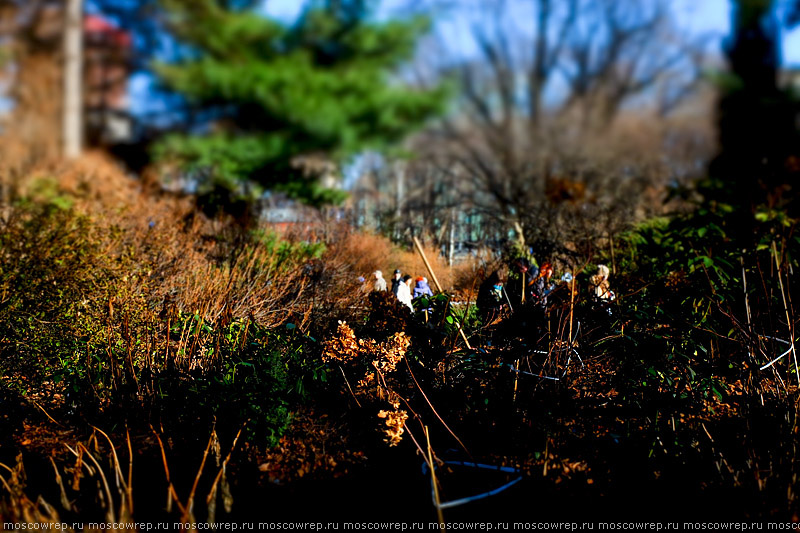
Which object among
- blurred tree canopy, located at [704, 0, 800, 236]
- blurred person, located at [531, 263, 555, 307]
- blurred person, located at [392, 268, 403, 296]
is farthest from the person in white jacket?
blurred tree canopy, located at [704, 0, 800, 236]

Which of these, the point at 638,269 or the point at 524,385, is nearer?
the point at 524,385

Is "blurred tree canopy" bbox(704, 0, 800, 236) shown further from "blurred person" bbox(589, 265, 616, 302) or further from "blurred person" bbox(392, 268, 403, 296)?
"blurred person" bbox(392, 268, 403, 296)

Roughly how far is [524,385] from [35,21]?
5.92m

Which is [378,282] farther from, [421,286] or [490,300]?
[490,300]

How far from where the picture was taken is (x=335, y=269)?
217 inches

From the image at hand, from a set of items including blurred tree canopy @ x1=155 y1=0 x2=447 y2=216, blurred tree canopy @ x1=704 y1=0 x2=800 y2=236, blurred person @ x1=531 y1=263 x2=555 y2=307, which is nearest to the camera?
blurred person @ x1=531 y1=263 x2=555 y2=307

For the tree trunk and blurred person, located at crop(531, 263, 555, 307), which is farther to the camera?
the tree trunk

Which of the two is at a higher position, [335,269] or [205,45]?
[205,45]

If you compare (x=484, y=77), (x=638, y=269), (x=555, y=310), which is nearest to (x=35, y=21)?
(x=484, y=77)

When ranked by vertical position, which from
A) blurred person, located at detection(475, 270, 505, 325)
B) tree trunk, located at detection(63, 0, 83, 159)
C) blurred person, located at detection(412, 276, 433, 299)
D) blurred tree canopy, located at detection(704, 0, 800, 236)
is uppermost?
tree trunk, located at detection(63, 0, 83, 159)

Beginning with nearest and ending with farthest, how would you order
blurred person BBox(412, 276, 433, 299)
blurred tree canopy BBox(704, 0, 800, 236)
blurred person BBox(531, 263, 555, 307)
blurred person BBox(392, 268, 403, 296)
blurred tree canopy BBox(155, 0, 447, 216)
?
blurred person BBox(531, 263, 555, 307) < blurred tree canopy BBox(704, 0, 800, 236) < blurred person BBox(412, 276, 433, 299) < blurred person BBox(392, 268, 403, 296) < blurred tree canopy BBox(155, 0, 447, 216)

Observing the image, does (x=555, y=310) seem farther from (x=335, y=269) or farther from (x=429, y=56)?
(x=429, y=56)

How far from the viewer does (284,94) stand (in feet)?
21.4

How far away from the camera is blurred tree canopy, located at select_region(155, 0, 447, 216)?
6230 millimetres
